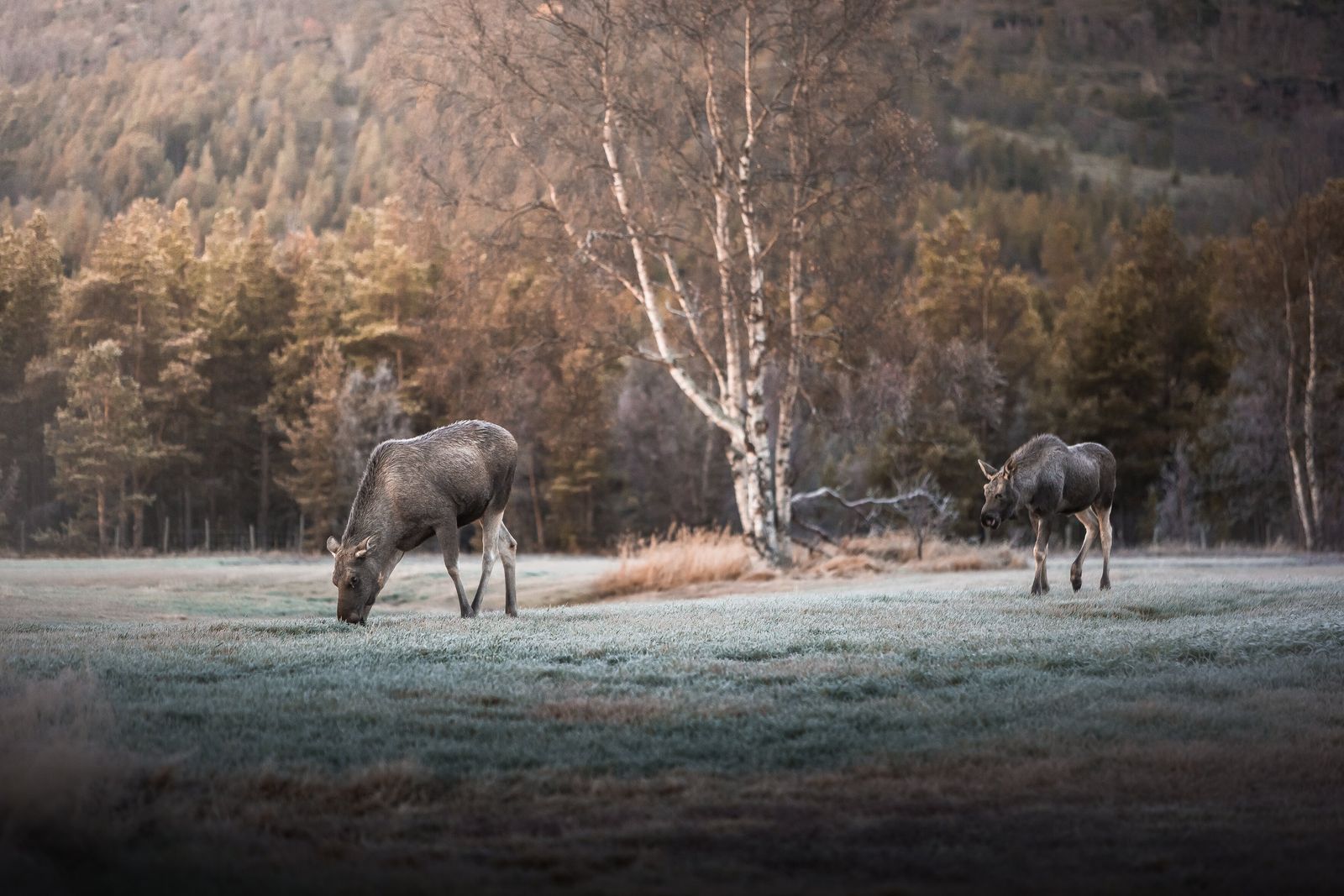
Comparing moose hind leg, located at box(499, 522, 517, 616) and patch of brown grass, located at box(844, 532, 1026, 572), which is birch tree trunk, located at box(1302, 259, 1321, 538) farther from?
moose hind leg, located at box(499, 522, 517, 616)

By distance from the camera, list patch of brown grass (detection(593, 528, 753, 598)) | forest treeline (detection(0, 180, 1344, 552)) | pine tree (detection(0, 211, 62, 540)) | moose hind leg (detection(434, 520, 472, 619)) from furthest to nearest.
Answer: pine tree (detection(0, 211, 62, 540)), forest treeline (detection(0, 180, 1344, 552)), patch of brown grass (detection(593, 528, 753, 598)), moose hind leg (detection(434, 520, 472, 619))

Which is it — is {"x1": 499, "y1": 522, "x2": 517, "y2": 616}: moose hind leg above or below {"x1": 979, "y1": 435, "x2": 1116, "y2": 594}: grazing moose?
below

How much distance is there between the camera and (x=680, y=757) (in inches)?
286

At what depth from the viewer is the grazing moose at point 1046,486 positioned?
15.9 meters

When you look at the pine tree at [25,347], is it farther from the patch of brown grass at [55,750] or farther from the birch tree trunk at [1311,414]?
the birch tree trunk at [1311,414]

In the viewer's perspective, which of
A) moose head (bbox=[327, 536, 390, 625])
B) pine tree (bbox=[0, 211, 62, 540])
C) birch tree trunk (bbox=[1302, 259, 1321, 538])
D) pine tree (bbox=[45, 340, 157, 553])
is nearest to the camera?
moose head (bbox=[327, 536, 390, 625])

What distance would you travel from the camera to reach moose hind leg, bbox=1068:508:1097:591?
53.2 ft

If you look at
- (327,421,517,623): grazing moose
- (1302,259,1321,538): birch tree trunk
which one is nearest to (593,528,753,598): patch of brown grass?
(327,421,517,623): grazing moose

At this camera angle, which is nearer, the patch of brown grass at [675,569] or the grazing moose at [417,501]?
the grazing moose at [417,501]

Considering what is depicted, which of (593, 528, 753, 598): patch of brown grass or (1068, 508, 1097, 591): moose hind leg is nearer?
(1068, 508, 1097, 591): moose hind leg

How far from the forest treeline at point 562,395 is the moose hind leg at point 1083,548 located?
20424 millimetres

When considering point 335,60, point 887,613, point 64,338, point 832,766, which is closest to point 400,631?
point 887,613

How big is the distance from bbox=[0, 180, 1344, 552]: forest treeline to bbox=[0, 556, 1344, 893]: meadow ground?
2847cm

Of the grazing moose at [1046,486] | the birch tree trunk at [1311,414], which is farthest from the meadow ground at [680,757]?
the birch tree trunk at [1311,414]
